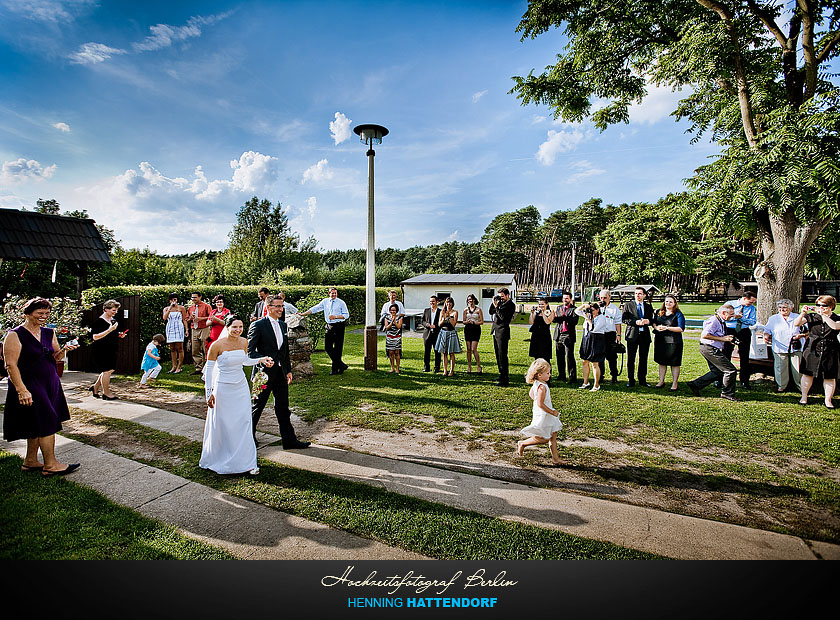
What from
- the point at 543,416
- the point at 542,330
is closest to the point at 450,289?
the point at 542,330

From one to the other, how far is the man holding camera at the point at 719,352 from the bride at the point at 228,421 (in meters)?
7.56

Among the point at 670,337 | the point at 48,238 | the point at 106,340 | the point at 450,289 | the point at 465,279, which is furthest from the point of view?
the point at 465,279

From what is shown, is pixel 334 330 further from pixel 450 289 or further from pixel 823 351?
pixel 450 289

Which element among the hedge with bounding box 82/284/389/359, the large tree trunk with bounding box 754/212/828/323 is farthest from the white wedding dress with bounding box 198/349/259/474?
the large tree trunk with bounding box 754/212/828/323

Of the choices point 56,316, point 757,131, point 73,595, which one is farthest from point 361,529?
point 757,131

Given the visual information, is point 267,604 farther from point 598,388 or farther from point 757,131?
point 757,131

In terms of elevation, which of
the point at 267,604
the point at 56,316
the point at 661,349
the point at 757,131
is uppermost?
the point at 757,131

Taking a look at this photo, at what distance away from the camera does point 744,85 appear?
9.10 metres

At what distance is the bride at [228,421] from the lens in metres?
4.09

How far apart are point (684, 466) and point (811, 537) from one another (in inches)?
53.2

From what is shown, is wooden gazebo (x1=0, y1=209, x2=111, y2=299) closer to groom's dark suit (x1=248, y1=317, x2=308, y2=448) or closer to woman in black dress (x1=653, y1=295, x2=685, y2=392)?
groom's dark suit (x1=248, y1=317, x2=308, y2=448)

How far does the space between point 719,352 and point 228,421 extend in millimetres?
8054

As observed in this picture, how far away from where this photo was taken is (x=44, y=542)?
9.34 ft

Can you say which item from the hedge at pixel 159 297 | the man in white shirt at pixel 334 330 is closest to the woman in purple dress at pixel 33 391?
the hedge at pixel 159 297
